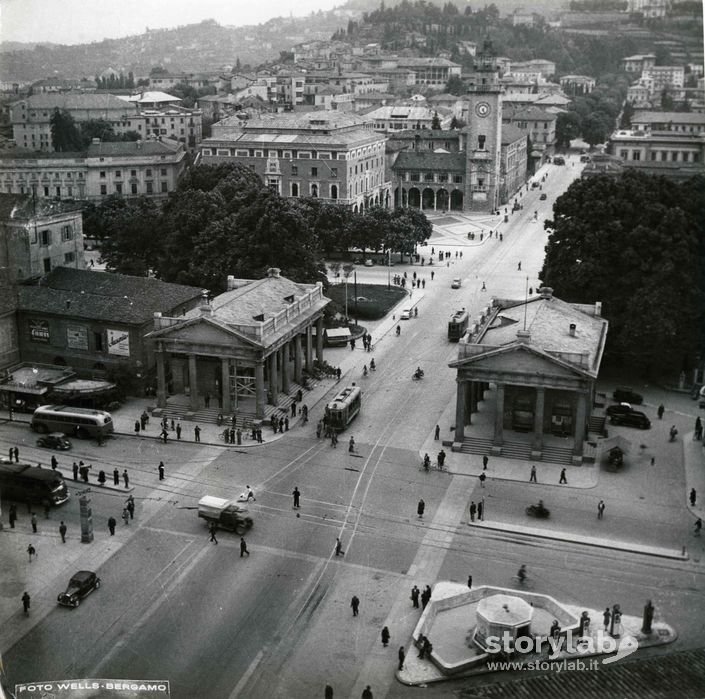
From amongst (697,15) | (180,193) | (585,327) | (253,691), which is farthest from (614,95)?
(253,691)

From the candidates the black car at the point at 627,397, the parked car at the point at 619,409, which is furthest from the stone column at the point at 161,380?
the black car at the point at 627,397

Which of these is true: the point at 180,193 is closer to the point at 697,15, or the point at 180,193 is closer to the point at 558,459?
the point at 558,459

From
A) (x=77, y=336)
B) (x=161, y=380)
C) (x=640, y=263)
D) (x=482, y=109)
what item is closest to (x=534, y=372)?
(x=640, y=263)

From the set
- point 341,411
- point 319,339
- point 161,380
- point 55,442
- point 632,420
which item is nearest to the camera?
point 55,442

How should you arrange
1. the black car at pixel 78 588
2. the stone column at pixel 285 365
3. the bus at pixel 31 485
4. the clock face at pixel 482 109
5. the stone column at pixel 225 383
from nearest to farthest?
the black car at pixel 78 588, the bus at pixel 31 485, the stone column at pixel 225 383, the stone column at pixel 285 365, the clock face at pixel 482 109

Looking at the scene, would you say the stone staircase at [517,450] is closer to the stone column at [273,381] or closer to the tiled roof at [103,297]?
the stone column at [273,381]

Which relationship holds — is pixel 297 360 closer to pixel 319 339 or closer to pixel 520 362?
pixel 319 339

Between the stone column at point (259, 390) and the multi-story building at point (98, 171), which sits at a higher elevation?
the multi-story building at point (98, 171)
